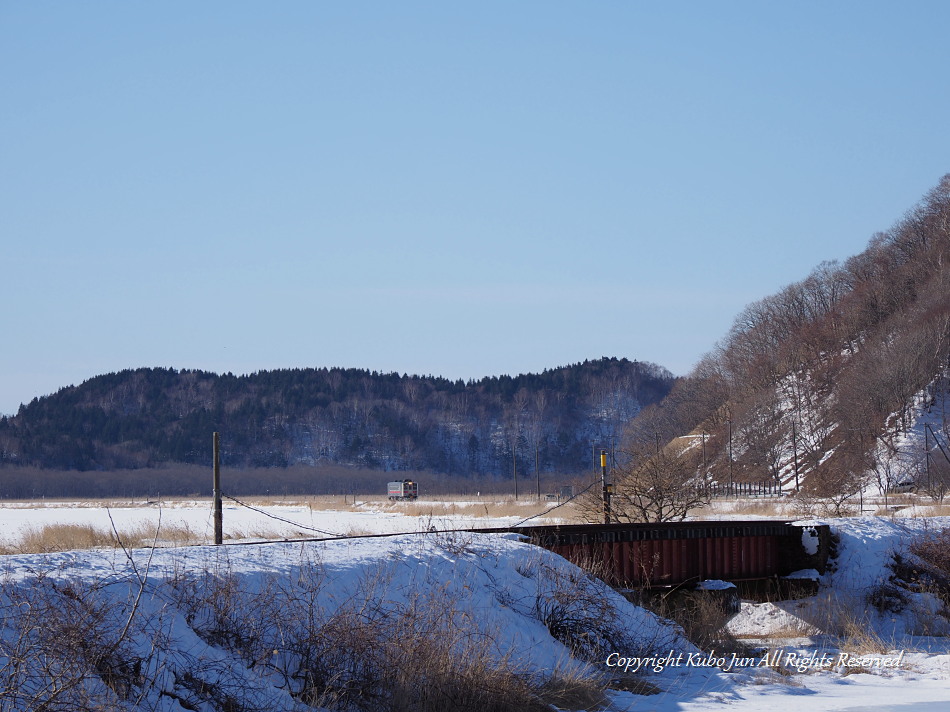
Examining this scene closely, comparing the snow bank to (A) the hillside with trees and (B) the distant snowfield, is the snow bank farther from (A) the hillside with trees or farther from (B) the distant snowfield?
(A) the hillside with trees

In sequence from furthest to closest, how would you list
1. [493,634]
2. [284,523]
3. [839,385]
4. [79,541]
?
[839,385] < [284,523] < [79,541] < [493,634]

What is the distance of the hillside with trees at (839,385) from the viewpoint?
64625mm

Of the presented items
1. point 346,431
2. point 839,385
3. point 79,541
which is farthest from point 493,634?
point 346,431

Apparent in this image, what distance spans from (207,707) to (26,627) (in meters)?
2.01

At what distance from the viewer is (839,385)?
260 ft

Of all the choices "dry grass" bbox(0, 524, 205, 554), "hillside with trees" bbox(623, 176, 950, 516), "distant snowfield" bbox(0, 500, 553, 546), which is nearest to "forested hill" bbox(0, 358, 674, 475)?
"hillside with trees" bbox(623, 176, 950, 516)

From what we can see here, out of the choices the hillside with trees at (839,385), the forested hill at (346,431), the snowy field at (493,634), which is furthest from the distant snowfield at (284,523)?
the forested hill at (346,431)

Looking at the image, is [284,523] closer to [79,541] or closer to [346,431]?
[79,541]

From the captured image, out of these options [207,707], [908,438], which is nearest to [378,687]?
[207,707]

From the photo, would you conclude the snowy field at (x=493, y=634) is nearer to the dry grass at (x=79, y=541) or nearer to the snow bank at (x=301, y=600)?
the snow bank at (x=301, y=600)

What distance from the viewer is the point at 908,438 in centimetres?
6606

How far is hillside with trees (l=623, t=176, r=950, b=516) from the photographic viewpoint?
212 ft

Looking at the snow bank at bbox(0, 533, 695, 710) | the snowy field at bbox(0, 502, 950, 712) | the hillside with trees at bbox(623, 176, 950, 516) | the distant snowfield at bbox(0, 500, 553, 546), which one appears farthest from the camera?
the hillside with trees at bbox(623, 176, 950, 516)

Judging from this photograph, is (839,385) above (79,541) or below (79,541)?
above
